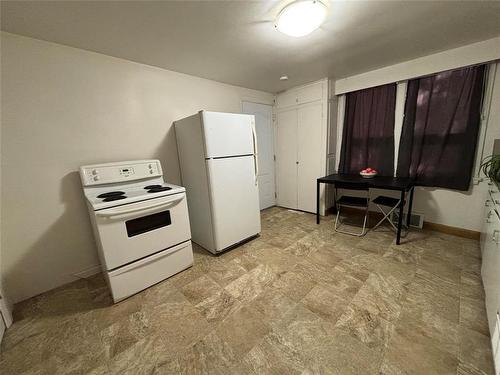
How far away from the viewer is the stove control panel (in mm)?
1903

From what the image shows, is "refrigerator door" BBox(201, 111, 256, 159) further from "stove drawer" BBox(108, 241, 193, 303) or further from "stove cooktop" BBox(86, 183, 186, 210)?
"stove drawer" BBox(108, 241, 193, 303)

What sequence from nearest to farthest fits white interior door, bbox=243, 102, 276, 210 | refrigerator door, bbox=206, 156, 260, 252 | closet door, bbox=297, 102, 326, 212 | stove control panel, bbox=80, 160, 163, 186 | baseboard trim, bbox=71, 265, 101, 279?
stove control panel, bbox=80, 160, 163, 186, baseboard trim, bbox=71, 265, 101, 279, refrigerator door, bbox=206, 156, 260, 252, closet door, bbox=297, 102, 326, 212, white interior door, bbox=243, 102, 276, 210

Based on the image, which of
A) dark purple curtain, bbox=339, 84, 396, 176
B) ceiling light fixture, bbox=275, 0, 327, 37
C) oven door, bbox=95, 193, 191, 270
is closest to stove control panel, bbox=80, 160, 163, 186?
oven door, bbox=95, 193, 191, 270

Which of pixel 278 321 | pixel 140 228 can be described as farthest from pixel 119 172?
pixel 278 321

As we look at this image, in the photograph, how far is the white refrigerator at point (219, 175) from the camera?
2.15 meters

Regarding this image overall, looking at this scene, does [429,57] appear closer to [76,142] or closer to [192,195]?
[192,195]

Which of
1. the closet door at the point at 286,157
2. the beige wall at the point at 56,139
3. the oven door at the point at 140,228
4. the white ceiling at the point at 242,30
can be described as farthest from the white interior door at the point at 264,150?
the oven door at the point at 140,228

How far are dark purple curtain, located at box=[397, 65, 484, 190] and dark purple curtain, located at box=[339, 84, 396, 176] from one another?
0.18m

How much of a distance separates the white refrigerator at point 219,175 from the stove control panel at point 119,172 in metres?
0.41

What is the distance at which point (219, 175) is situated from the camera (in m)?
2.23

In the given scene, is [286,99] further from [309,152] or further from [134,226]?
[134,226]

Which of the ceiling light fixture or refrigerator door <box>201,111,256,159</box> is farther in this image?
refrigerator door <box>201,111,256,159</box>

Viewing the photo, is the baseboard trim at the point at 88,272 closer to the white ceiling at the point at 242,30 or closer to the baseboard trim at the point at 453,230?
the white ceiling at the point at 242,30

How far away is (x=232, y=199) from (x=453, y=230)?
2.93 metres
